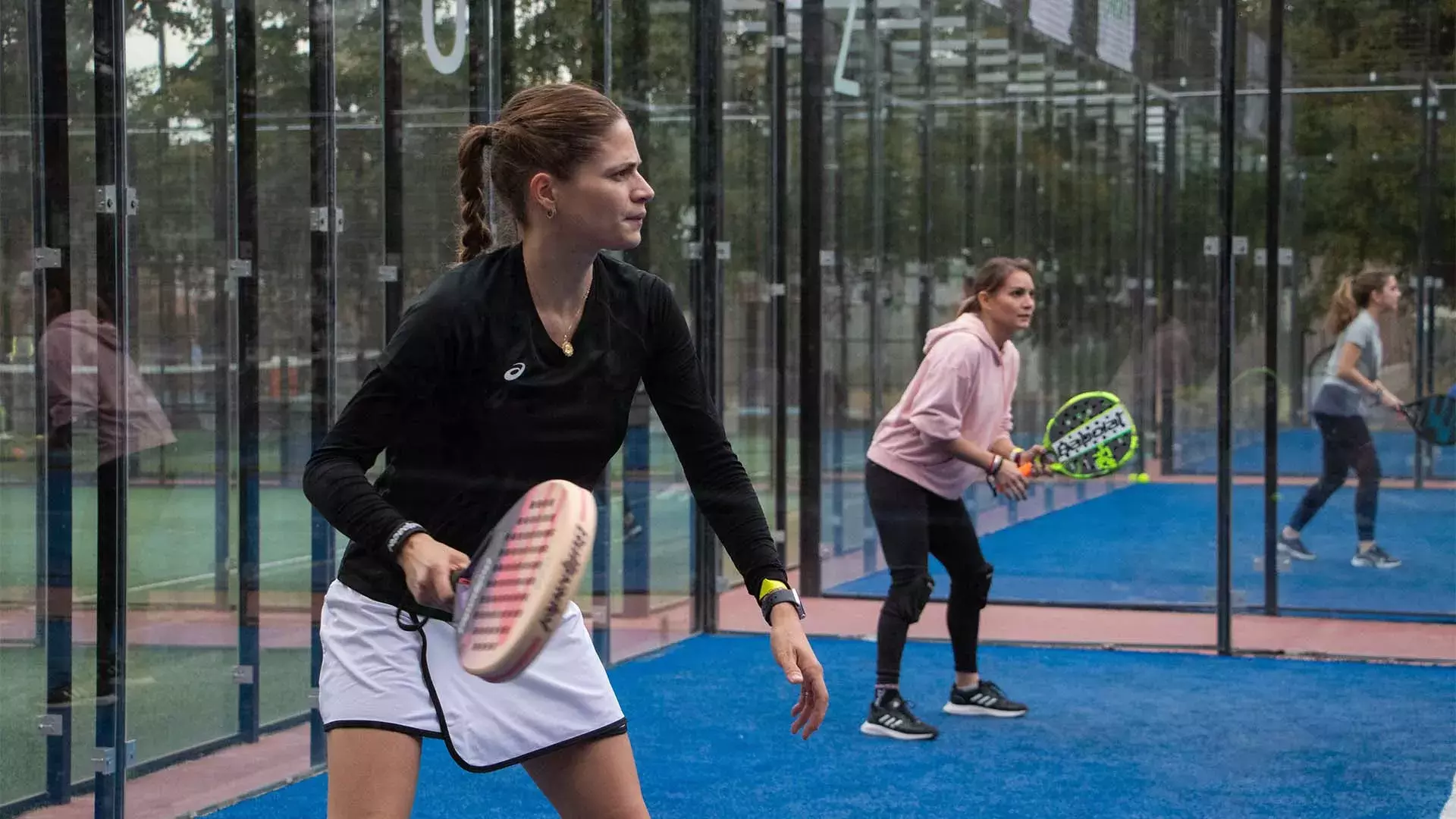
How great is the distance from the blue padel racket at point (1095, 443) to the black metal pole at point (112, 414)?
331 cm

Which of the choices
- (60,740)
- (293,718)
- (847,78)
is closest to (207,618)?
(293,718)

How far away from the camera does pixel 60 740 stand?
5.71 metres

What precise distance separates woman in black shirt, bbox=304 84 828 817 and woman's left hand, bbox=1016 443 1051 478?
4.20m

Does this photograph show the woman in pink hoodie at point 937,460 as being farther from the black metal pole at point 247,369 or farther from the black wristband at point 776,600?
the black wristband at point 776,600

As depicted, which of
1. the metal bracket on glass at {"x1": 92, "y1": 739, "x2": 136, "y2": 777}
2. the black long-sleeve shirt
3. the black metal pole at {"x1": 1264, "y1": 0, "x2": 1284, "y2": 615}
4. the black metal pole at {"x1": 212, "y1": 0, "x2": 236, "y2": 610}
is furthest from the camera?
the black metal pole at {"x1": 1264, "y1": 0, "x2": 1284, "y2": 615}

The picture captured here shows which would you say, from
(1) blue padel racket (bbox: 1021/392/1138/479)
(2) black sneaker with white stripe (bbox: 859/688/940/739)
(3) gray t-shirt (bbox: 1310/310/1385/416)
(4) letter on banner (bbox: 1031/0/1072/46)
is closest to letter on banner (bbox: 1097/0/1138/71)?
(4) letter on banner (bbox: 1031/0/1072/46)

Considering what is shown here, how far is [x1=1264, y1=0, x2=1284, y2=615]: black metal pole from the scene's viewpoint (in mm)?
9453

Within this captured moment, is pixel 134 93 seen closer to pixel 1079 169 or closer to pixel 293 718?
pixel 293 718

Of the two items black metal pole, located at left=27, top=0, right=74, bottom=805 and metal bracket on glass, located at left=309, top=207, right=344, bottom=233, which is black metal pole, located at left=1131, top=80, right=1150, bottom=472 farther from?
black metal pole, located at left=27, top=0, right=74, bottom=805

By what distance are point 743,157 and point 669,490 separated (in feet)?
5.95

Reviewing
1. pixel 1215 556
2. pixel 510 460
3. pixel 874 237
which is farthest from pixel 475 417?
pixel 874 237

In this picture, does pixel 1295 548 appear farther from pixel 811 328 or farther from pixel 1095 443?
pixel 1095 443

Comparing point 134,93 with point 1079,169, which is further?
point 1079,169

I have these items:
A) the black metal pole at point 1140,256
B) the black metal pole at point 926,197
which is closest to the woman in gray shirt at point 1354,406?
the black metal pole at point 1140,256
